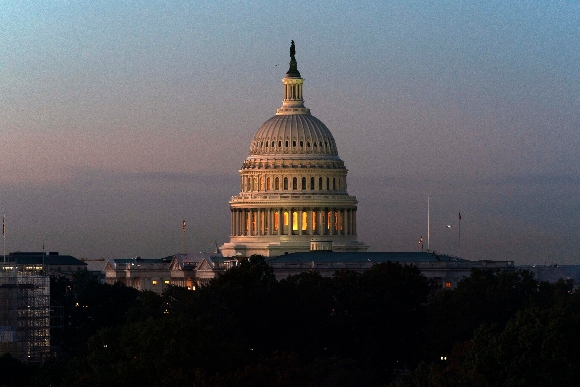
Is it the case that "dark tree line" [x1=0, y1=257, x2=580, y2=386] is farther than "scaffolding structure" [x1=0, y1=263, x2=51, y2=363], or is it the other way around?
"scaffolding structure" [x1=0, y1=263, x2=51, y2=363]

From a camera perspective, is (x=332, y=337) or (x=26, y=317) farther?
(x=26, y=317)

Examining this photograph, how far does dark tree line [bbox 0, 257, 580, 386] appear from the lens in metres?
127

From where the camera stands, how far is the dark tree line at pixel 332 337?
127 meters

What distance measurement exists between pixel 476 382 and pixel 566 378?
20.3 ft

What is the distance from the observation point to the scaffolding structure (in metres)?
174

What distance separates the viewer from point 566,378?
124 m

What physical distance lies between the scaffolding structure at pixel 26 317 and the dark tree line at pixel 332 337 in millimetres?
2306

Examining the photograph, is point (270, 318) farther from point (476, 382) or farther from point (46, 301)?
point (476, 382)

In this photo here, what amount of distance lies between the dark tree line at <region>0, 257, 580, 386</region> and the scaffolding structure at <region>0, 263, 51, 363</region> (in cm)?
231

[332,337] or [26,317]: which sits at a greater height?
[26,317]

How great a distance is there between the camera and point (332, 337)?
178500mm

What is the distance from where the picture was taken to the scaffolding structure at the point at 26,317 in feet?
572

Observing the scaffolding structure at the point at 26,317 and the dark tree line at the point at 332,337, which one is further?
the scaffolding structure at the point at 26,317

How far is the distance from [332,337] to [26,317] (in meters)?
21.6
